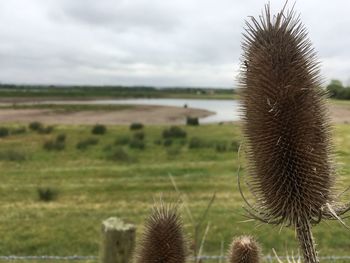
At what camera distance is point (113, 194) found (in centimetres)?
1880

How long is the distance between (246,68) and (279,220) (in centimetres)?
69

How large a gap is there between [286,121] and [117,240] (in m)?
2.44

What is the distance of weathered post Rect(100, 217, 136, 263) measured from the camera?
4.24m

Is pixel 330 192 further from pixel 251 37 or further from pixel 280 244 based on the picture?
pixel 280 244

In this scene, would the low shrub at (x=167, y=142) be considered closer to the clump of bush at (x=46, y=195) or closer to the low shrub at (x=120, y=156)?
the low shrub at (x=120, y=156)

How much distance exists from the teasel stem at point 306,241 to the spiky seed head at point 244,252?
0.23 metres

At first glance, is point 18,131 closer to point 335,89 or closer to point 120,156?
point 120,156

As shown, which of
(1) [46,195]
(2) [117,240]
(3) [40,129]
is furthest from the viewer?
(3) [40,129]

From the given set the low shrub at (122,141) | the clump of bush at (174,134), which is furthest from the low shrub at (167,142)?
the clump of bush at (174,134)

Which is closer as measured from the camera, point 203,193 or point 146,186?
point 203,193

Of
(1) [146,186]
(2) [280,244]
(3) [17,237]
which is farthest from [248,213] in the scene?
(1) [146,186]

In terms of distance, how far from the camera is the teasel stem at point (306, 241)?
2062mm

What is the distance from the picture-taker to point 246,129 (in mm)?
2439

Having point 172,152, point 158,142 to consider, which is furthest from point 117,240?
point 158,142
